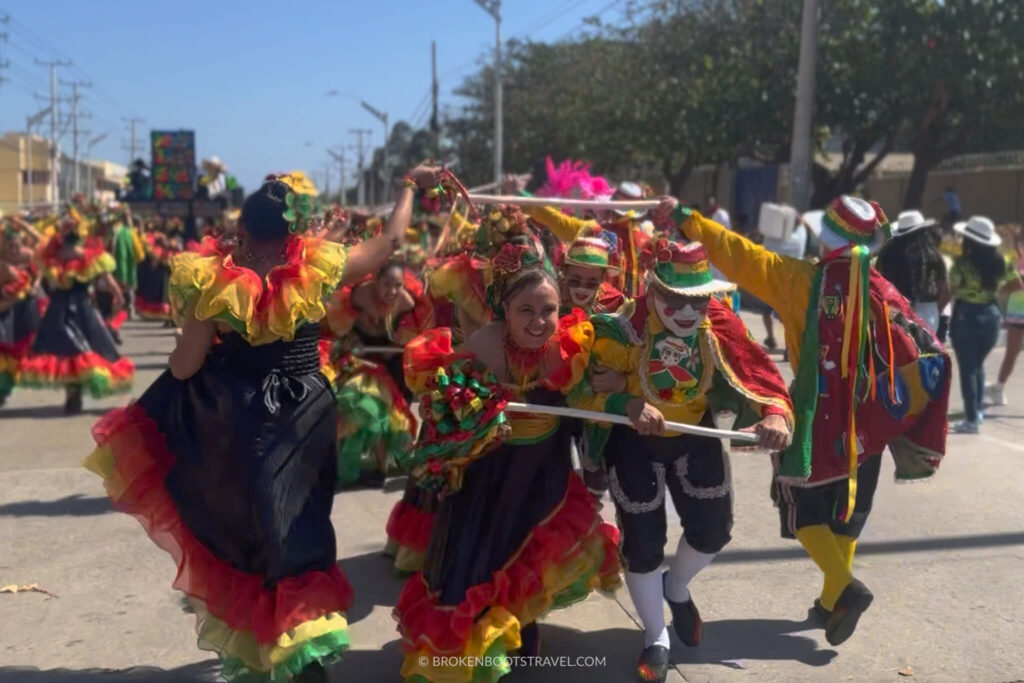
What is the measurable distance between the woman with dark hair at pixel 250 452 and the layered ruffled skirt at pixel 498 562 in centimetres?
33

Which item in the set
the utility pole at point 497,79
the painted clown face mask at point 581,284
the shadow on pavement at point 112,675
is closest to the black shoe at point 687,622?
the painted clown face mask at point 581,284

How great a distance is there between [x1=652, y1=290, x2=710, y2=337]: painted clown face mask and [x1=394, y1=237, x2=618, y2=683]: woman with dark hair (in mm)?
294

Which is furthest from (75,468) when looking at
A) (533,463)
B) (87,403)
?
(533,463)

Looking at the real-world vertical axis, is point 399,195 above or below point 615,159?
below

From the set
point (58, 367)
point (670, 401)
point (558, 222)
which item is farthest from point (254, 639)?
point (58, 367)

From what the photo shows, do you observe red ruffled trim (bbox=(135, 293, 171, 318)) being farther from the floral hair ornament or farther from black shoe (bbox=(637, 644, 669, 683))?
black shoe (bbox=(637, 644, 669, 683))

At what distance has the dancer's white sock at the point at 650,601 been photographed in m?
4.31

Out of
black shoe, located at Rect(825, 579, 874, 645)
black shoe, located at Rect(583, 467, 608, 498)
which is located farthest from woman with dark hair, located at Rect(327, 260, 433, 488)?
black shoe, located at Rect(825, 579, 874, 645)

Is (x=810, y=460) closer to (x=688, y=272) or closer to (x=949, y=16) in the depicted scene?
(x=688, y=272)

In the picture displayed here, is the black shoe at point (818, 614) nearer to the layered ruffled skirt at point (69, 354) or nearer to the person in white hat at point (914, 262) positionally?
the person in white hat at point (914, 262)

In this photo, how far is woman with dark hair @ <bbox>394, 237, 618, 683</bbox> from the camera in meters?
3.92

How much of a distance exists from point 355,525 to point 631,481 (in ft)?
8.66

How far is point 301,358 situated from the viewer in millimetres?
4113

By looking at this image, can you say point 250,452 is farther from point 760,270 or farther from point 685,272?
point 760,270
